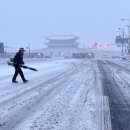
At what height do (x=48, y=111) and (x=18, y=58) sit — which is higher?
(x=18, y=58)

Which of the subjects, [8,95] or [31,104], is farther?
[8,95]

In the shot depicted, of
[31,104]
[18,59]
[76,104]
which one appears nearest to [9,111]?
[31,104]

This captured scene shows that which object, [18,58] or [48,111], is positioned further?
[18,58]

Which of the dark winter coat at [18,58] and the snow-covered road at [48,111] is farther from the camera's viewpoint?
the dark winter coat at [18,58]

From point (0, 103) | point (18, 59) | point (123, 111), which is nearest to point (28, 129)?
point (123, 111)

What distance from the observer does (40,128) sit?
7.37 metres

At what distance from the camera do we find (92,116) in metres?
8.76

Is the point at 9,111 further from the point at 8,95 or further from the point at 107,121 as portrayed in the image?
the point at 8,95

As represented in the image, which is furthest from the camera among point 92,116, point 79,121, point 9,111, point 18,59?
point 18,59

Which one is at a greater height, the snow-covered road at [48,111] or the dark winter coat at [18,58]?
the dark winter coat at [18,58]

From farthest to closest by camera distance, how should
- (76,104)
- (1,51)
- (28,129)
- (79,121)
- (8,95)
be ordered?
1. (1,51)
2. (8,95)
3. (76,104)
4. (79,121)
5. (28,129)

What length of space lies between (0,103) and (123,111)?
135 inches

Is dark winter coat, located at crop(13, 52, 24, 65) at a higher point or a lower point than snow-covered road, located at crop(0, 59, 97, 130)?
higher

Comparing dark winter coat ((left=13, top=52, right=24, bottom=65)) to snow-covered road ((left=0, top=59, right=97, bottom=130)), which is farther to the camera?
dark winter coat ((left=13, top=52, right=24, bottom=65))
